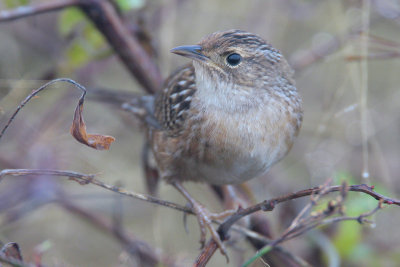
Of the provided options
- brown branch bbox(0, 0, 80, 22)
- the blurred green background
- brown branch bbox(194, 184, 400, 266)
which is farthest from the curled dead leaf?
brown branch bbox(0, 0, 80, 22)

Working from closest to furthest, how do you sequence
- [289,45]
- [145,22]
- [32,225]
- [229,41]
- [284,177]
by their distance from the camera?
[229,41], [145,22], [32,225], [284,177], [289,45]

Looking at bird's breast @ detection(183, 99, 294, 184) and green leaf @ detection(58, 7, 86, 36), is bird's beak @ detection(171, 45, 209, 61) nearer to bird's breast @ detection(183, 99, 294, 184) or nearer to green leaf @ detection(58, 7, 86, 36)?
bird's breast @ detection(183, 99, 294, 184)

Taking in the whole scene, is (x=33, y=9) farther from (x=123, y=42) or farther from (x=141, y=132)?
(x=141, y=132)

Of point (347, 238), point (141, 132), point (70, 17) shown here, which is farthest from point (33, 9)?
point (347, 238)

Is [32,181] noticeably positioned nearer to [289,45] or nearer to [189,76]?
[189,76]

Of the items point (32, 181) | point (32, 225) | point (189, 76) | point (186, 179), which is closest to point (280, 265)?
point (186, 179)

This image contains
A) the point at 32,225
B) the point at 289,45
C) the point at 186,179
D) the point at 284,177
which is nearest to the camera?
the point at 186,179
